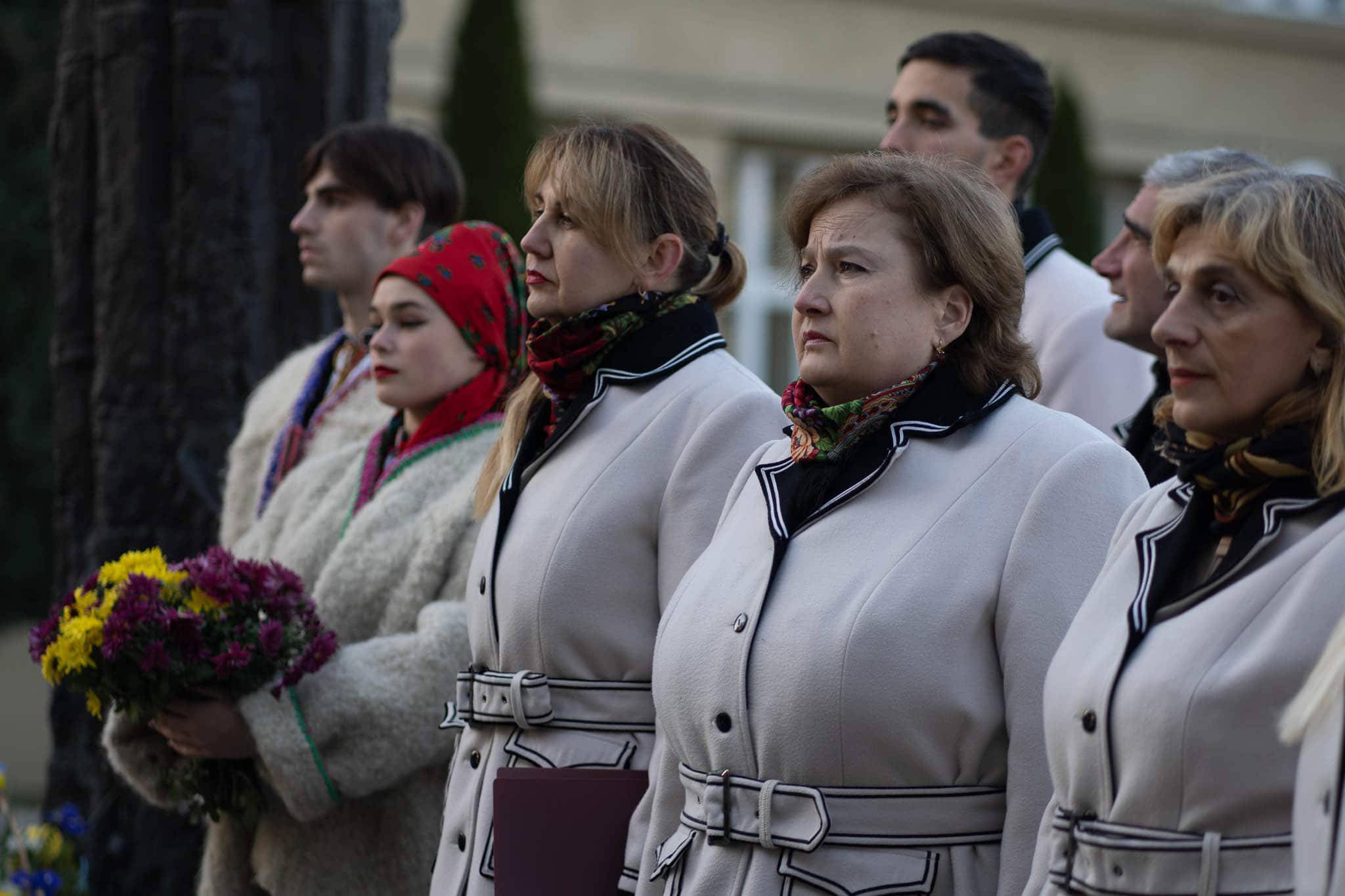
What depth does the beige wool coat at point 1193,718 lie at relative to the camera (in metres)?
2.21

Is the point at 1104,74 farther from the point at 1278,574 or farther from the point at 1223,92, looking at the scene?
the point at 1278,574

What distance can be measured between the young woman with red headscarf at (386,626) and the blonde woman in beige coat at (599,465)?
395 millimetres

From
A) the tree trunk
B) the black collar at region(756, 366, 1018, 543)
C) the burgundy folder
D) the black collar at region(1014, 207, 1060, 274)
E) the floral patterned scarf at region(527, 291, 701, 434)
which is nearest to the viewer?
the black collar at region(756, 366, 1018, 543)

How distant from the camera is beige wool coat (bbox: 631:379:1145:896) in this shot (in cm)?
266

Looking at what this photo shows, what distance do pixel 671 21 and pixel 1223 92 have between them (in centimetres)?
584

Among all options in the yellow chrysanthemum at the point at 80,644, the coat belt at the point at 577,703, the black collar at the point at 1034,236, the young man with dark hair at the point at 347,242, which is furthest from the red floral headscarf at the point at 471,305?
the black collar at the point at 1034,236

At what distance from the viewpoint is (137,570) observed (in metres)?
3.91

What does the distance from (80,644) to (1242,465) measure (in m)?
2.47

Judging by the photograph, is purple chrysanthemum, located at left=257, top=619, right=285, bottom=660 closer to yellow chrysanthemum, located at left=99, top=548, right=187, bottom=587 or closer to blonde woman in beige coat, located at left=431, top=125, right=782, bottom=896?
yellow chrysanthemum, located at left=99, top=548, right=187, bottom=587

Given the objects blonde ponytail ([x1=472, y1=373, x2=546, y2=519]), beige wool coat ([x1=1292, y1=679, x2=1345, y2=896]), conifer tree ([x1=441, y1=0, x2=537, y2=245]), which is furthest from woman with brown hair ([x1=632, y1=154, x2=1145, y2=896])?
conifer tree ([x1=441, y1=0, x2=537, y2=245])

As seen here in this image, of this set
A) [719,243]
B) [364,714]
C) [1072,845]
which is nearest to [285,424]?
[364,714]

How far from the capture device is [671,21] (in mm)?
15164

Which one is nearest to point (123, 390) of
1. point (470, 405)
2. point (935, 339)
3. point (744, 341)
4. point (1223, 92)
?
point (470, 405)

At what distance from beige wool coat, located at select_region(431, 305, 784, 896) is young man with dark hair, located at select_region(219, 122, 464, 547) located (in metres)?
1.47
